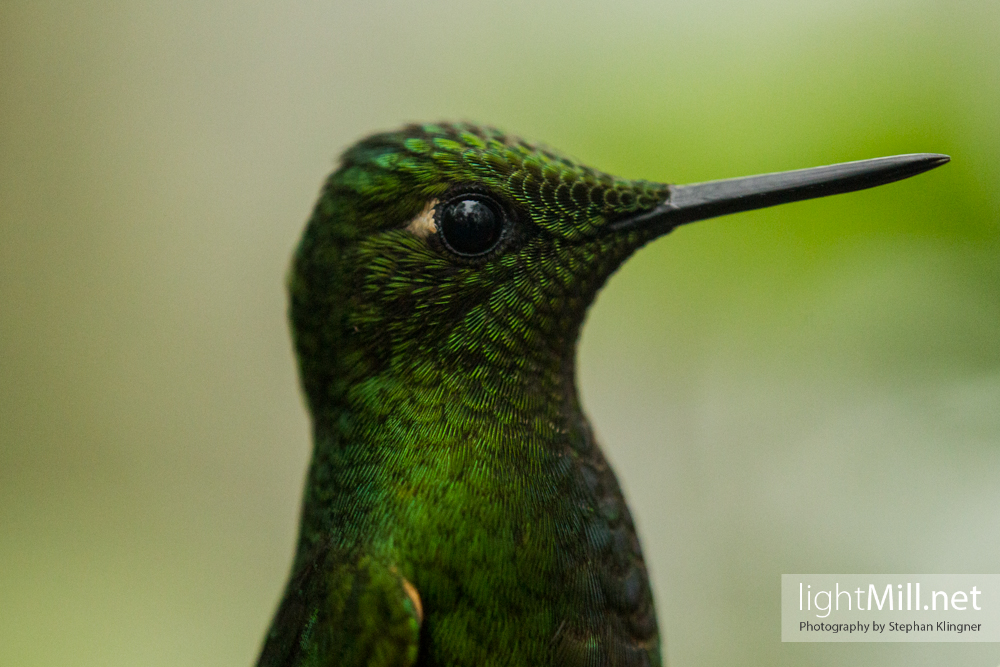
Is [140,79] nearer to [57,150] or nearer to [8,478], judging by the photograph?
[57,150]

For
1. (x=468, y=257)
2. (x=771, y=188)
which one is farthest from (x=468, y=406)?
(x=771, y=188)

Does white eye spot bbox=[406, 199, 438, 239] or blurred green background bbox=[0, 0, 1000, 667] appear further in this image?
blurred green background bbox=[0, 0, 1000, 667]

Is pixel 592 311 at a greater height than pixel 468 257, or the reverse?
pixel 468 257

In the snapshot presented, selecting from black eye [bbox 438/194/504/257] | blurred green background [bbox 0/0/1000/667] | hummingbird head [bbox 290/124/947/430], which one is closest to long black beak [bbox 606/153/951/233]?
hummingbird head [bbox 290/124/947/430]

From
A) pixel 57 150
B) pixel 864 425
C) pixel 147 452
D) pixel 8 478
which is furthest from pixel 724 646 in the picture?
pixel 57 150

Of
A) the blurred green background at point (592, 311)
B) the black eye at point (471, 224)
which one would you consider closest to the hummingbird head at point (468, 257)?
the black eye at point (471, 224)

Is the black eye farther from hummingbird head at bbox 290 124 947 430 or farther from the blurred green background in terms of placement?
the blurred green background

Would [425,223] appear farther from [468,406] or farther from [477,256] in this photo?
[468,406]

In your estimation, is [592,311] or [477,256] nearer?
[477,256]

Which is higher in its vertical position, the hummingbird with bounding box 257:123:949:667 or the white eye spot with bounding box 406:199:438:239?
the white eye spot with bounding box 406:199:438:239
